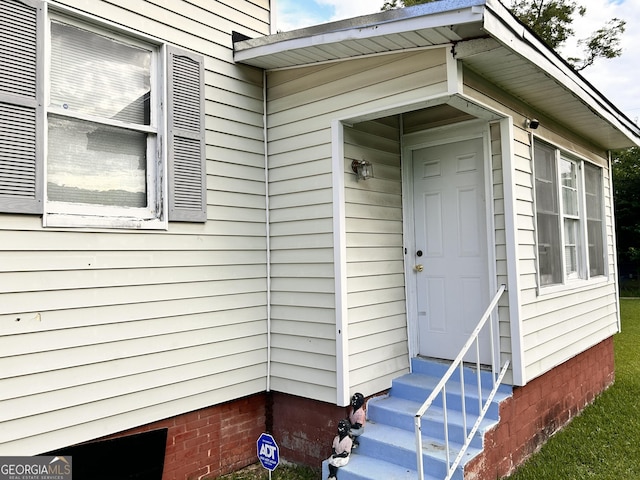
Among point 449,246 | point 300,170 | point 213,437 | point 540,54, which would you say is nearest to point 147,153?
point 300,170

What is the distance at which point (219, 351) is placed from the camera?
372 centimetres

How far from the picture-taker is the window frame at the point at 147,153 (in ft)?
9.66

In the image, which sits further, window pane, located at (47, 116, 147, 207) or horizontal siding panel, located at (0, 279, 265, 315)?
window pane, located at (47, 116, 147, 207)

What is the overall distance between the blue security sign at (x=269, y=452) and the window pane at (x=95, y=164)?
1.86 meters

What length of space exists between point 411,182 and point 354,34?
1708 mm

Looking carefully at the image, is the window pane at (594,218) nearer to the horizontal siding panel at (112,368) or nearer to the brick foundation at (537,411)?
the brick foundation at (537,411)

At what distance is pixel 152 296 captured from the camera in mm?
3357

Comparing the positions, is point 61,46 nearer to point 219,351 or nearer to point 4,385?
point 4,385

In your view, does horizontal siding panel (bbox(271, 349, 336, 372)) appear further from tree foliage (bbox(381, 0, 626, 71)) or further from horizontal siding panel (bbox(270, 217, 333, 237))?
tree foliage (bbox(381, 0, 626, 71))

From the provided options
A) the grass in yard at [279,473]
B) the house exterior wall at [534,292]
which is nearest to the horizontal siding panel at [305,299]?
the grass in yard at [279,473]

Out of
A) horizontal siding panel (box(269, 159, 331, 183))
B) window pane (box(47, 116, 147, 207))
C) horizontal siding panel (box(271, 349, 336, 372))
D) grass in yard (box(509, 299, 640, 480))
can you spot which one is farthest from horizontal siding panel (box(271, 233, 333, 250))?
grass in yard (box(509, 299, 640, 480))

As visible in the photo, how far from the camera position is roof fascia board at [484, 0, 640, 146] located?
9.24ft

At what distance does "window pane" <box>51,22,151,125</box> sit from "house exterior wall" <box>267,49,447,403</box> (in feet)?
3.73

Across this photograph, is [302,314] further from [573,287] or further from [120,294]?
[573,287]
